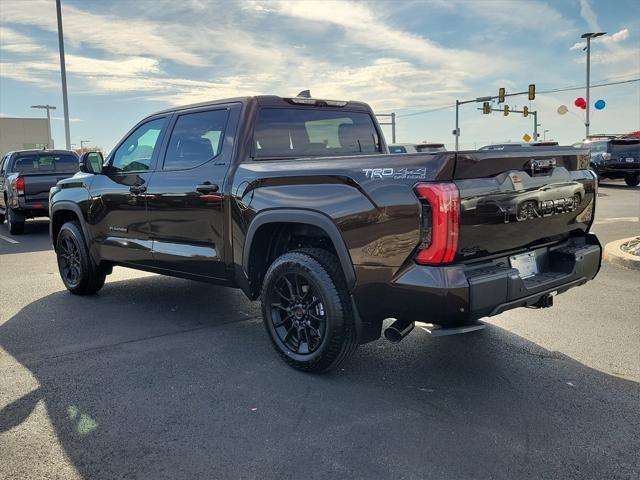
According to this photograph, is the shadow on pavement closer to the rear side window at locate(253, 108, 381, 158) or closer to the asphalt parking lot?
the asphalt parking lot

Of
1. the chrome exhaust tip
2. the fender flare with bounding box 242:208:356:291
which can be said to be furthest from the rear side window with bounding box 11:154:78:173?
the chrome exhaust tip

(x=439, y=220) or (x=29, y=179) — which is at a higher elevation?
(x=29, y=179)

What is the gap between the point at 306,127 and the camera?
5.14m

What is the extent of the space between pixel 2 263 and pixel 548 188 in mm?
8103

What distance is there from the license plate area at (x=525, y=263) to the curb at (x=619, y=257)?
13.6 ft

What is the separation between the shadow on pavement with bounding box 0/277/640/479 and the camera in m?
2.92

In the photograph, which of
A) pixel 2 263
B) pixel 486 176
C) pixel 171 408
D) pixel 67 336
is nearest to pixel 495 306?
pixel 486 176

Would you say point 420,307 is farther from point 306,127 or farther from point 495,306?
point 306,127

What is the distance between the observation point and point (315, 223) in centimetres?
379

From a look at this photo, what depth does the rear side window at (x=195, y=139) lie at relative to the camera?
15.9ft

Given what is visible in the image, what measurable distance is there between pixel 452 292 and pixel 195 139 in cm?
280

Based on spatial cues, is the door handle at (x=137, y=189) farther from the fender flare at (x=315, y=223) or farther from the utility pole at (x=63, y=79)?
the utility pole at (x=63, y=79)

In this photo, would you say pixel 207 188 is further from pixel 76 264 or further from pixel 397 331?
pixel 76 264

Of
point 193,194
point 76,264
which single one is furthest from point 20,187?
point 193,194
